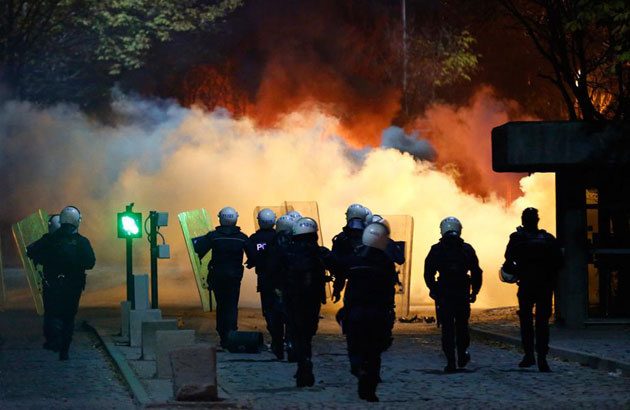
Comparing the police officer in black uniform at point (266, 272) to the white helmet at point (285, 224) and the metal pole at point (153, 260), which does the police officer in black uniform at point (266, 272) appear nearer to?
the white helmet at point (285, 224)

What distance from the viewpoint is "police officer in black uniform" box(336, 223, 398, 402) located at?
489 inches

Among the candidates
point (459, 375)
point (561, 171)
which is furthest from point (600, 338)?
point (459, 375)

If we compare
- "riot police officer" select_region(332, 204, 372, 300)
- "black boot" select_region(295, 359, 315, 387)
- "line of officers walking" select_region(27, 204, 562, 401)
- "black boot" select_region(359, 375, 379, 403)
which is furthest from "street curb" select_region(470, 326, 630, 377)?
"black boot" select_region(295, 359, 315, 387)

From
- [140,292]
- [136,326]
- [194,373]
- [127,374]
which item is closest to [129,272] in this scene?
[140,292]

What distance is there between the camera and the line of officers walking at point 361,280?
12.6m

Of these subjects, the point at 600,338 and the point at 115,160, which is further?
the point at 115,160

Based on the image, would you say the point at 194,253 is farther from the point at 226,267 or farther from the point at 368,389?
the point at 368,389

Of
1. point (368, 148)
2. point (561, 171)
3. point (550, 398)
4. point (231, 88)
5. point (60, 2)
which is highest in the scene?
point (60, 2)

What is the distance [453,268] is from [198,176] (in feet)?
84.6

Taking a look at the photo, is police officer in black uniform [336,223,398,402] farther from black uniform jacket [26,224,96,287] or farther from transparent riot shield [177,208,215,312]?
transparent riot shield [177,208,215,312]

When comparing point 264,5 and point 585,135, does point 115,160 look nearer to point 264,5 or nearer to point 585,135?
point 264,5

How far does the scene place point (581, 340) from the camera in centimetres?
1767

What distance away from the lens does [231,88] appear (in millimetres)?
47781

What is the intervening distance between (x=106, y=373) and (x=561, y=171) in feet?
26.9
